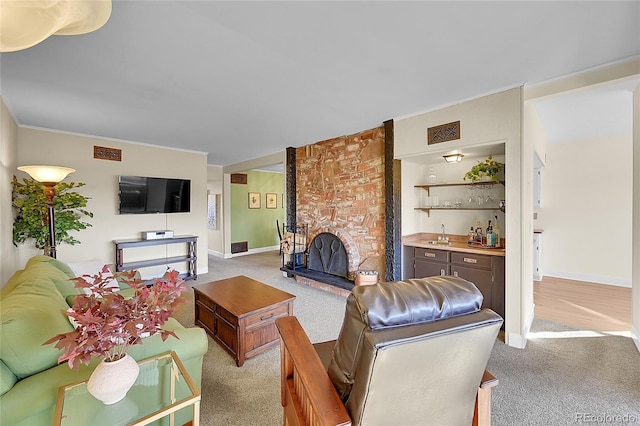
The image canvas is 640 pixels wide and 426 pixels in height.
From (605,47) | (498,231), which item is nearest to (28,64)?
(605,47)

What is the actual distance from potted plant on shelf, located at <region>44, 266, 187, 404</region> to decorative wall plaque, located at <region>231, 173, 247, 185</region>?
6467 millimetres

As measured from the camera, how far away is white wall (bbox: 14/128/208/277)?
389cm

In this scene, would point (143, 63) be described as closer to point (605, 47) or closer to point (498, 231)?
point (605, 47)

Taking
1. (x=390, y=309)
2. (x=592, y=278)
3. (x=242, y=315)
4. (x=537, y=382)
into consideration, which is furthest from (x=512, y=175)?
(x=592, y=278)

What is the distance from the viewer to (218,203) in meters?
7.41

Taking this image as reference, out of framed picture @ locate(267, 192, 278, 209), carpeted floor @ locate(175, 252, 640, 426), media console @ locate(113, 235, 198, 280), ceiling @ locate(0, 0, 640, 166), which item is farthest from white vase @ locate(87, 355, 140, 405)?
framed picture @ locate(267, 192, 278, 209)

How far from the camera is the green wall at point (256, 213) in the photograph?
7.49 meters

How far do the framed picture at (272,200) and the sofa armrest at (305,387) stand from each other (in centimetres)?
684

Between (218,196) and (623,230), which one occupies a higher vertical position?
(218,196)

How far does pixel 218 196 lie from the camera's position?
739 cm

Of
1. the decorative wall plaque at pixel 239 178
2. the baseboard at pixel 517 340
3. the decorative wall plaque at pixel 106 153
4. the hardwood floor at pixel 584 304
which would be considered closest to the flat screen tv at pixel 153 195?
the decorative wall plaque at pixel 106 153

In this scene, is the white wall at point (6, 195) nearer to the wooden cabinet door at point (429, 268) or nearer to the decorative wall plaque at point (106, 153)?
the decorative wall plaque at point (106, 153)

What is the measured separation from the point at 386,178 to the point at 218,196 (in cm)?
527

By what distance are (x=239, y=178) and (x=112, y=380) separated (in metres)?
6.80
